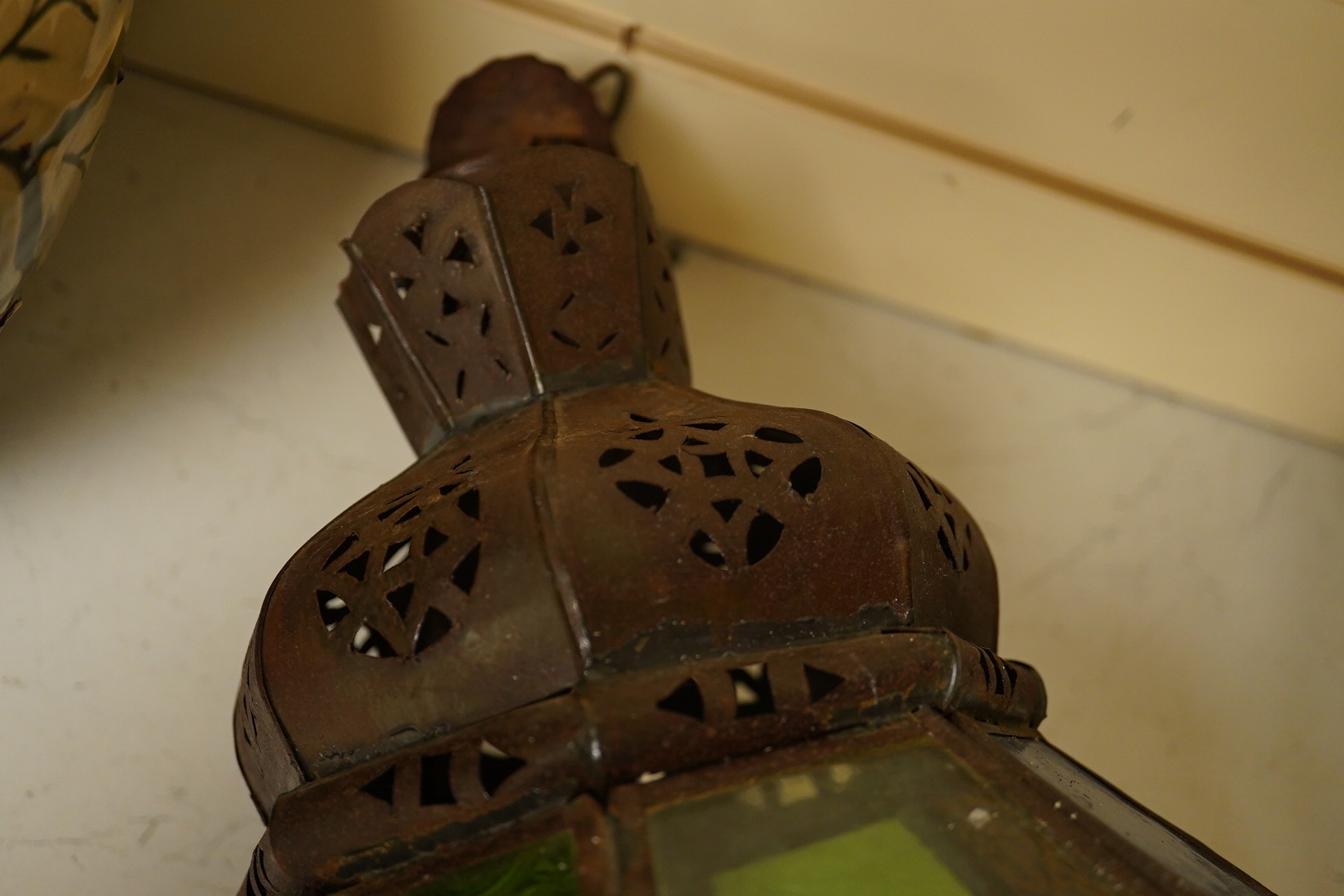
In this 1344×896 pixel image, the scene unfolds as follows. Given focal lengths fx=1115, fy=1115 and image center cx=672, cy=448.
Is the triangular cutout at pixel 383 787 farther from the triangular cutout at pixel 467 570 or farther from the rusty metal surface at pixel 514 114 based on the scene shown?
the rusty metal surface at pixel 514 114

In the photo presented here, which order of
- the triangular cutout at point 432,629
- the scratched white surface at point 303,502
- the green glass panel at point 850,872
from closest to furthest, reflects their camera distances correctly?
1. the green glass panel at point 850,872
2. the triangular cutout at point 432,629
3. the scratched white surface at point 303,502

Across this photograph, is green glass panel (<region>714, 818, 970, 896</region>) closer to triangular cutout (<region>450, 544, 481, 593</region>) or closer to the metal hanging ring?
triangular cutout (<region>450, 544, 481, 593</region>)

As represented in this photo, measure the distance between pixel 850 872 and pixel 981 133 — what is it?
31.1 inches

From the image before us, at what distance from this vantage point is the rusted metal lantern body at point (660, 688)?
0.48 meters

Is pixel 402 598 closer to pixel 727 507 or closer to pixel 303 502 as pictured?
pixel 727 507

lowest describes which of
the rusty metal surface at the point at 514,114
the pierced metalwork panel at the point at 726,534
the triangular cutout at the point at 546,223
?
the pierced metalwork panel at the point at 726,534

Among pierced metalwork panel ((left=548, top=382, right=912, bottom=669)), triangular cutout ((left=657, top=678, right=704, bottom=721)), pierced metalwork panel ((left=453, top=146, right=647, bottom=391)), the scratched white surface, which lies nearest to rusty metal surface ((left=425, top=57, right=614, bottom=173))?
pierced metalwork panel ((left=453, top=146, right=647, bottom=391))

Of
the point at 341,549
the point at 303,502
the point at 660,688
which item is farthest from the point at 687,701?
the point at 303,502

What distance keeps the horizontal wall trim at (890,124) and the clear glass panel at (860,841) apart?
0.72 metres

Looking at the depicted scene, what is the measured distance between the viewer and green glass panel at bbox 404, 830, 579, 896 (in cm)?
48

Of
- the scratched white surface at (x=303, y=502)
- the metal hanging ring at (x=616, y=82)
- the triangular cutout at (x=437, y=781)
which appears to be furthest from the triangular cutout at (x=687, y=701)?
the metal hanging ring at (x=616, y=82)

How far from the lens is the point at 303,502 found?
98cm

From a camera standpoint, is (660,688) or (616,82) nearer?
(660,688)

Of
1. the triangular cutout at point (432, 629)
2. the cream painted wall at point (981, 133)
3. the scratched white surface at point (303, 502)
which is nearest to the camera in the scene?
the triangular cutout at point (432, 629)
